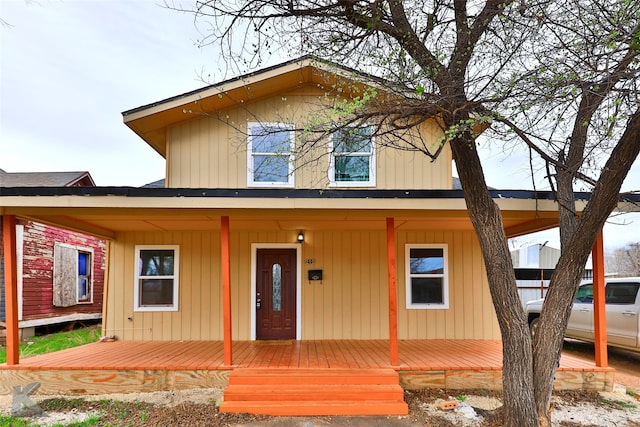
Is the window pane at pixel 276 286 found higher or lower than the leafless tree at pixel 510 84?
lower

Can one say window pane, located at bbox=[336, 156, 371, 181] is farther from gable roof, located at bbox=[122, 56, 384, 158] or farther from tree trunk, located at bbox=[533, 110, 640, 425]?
tree trunk, located at bbox=[533, 110, 640, 425]

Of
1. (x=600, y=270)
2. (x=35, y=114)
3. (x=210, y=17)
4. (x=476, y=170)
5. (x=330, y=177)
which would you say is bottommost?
(x=600, y=270)

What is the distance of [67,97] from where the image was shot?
1909 centimetres

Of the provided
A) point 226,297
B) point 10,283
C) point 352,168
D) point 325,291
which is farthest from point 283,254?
point 10,283

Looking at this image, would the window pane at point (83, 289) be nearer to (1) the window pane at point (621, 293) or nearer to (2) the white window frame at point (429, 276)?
(2) the white window frame at point (429, 276)

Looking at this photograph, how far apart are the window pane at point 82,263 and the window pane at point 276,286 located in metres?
7.74

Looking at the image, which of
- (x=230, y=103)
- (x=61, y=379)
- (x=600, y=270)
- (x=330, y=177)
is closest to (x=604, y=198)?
(x=600, y=270)

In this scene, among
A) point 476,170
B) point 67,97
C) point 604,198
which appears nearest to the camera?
point 604,198

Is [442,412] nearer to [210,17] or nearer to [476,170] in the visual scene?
[476,170]

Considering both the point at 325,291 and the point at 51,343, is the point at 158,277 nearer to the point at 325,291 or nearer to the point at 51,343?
the point at 325,291

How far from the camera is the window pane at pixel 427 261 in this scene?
24.7 feet

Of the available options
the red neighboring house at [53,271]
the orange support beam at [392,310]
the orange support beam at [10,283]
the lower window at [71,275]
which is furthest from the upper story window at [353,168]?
the lower window at [71,275]

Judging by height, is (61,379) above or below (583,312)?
below

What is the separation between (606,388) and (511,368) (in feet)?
8.40
